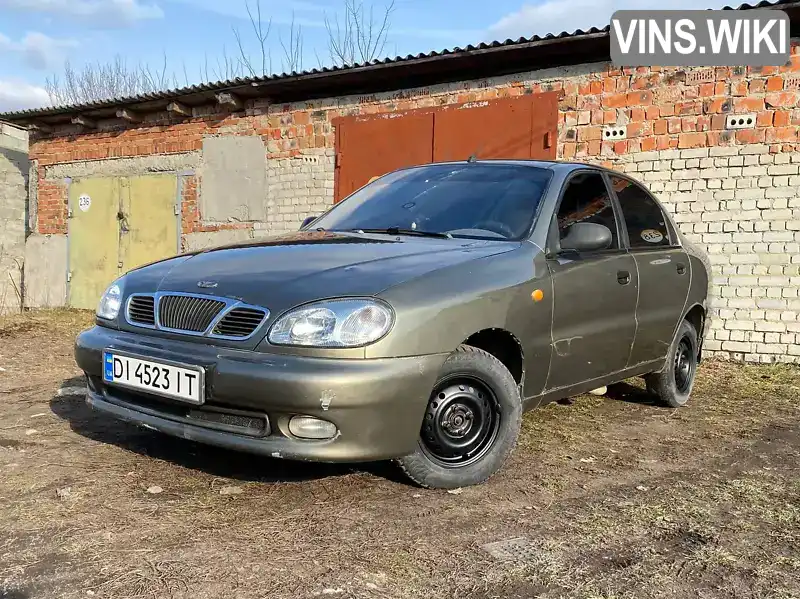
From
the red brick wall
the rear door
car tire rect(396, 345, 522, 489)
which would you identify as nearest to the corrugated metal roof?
the red brick wall

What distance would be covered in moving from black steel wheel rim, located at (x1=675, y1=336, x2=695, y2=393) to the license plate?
11.2 ft

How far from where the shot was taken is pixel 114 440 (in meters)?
3.58

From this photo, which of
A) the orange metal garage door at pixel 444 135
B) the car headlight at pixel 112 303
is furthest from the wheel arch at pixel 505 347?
the orange metal garage door at pixel 444 135

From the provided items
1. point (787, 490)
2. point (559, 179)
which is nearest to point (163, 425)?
point (559, 179)

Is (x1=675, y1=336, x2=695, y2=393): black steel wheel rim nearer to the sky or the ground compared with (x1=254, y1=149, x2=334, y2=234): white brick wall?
nearer to the ground

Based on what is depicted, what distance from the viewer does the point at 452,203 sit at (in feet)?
11.9

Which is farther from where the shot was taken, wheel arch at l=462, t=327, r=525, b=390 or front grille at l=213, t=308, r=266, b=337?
wheel arch at l=462, t=327, r=525, b=390

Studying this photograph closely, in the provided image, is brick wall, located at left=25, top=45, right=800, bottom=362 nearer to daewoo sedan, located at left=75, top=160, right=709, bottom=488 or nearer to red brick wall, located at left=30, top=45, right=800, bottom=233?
red brick wall, located at left=30, top=45, right=800, bottom=233

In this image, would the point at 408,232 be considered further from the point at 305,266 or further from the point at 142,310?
the point at 142,310

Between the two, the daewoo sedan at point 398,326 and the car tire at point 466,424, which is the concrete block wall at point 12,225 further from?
the car tire at point 466,424

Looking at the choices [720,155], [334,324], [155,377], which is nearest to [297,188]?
[720,155]

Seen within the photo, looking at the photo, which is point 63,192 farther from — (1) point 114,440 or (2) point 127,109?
(1) point 114,440

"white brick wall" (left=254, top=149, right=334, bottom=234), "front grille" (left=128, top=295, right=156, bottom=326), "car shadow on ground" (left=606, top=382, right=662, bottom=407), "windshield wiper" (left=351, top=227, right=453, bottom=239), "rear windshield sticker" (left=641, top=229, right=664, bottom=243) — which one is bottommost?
"car shadow on ground" (left=606, top=382, right=662, bottom=407)

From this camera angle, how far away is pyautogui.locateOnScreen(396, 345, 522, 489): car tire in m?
2.79
